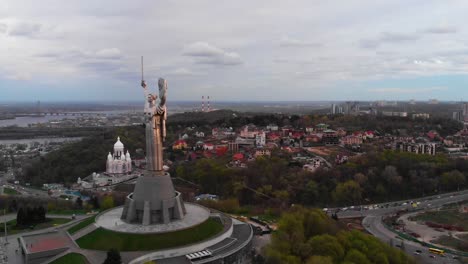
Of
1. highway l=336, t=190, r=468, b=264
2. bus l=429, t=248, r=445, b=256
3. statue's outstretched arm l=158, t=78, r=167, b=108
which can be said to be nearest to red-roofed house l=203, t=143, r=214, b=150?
highway l=336, t=190, r=468, b=264

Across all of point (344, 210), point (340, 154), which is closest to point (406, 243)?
point (344, 210)

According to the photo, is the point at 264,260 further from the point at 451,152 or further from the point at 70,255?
the point at 451,152

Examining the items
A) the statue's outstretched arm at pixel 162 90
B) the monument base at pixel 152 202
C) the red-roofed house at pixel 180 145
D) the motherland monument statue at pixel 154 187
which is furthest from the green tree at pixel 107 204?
the red-roofed house at pixel 180 145

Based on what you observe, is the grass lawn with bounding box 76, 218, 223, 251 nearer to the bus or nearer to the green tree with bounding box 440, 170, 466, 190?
the bus

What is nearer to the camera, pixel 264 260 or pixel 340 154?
pixel 264 260

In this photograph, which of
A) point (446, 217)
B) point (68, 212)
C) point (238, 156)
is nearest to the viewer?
point (68, 212)

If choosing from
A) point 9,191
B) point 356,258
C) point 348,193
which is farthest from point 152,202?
point 9,191

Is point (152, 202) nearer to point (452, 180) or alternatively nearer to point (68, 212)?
point (68, 212)
